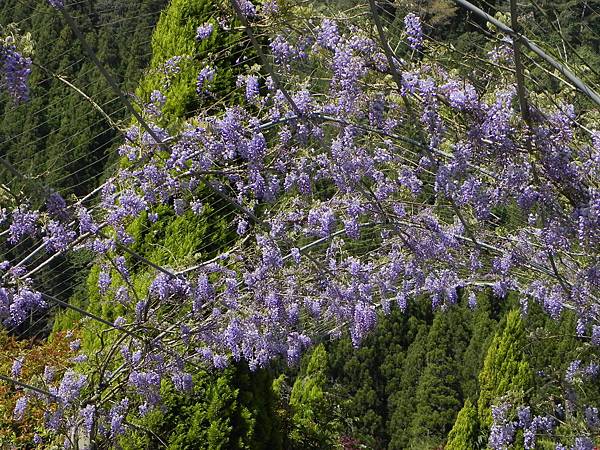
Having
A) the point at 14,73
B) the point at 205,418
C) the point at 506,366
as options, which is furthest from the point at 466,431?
the point at 14,73

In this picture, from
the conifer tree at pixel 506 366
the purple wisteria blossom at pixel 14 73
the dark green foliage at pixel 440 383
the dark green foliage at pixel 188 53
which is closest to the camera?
the purple wisteria blossom at pixel 14 73

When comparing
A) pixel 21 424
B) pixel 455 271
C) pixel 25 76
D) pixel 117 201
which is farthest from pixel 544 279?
pixel 21 424

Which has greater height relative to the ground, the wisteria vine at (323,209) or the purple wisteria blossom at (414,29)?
the purple wisteria blossom at (414,29)

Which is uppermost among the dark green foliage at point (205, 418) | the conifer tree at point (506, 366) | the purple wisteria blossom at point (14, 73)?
the conifer tree at point (506, 366)

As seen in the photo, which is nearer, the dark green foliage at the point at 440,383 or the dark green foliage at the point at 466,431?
the dark green foliage at the point at 466,431

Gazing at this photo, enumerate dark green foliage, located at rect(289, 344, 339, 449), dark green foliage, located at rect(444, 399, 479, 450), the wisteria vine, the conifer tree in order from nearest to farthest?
the wisteria vine
dark green foliage, located at rect(289, 344, 339, 449)
dark green foliage, located at rect(444, 399, 479, 450)
the conifer tree

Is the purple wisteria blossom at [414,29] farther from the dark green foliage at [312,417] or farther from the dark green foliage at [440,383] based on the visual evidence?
the dark green foliage at [440,383]

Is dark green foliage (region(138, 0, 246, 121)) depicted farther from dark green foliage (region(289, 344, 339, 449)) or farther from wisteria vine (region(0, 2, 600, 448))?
dark green foliage (region(289, 344, 339, 449))

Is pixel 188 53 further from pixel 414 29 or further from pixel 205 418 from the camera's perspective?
pixel 414 29

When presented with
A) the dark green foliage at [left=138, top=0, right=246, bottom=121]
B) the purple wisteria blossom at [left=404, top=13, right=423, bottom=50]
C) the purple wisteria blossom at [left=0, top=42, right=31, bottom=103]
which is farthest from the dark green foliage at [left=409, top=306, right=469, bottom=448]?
the purple wisteria blossom at [left=0, top=42, right=31, bottom=103]

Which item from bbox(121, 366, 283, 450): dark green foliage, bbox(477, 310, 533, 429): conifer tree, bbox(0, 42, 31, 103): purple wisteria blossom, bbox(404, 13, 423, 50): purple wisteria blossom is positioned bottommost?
bbox(121, 366, 283, 450): dark green foliage

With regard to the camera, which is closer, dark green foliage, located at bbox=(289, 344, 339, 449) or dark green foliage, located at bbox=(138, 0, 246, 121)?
dark green foliage, located at bbox=(138, 0, 246, 121)

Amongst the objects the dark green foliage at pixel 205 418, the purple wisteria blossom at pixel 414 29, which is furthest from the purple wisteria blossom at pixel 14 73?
the dark green foliage at pixel 205 418

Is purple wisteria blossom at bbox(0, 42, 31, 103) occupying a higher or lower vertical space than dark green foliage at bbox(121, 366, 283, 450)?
higher
